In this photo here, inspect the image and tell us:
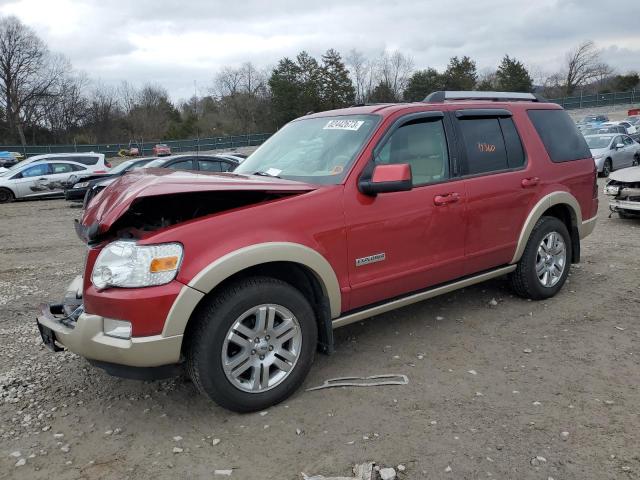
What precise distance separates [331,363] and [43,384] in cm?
211

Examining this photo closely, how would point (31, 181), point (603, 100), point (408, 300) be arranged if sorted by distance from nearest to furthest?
1. point (408, 300)
2. point (31, 181)
3. point (603, 100)

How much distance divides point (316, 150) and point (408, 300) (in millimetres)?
1366

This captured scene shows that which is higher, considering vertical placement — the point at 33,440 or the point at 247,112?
the point at 247,112

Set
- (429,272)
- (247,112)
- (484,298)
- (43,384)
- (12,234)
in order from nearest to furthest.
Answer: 1. (43,384)
2. (429,272)
3. (484,298)
4. (12,234)
5. (247,112)

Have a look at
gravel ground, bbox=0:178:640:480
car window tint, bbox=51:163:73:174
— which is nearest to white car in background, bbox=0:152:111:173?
car window tint, bbox=51:163:73:174

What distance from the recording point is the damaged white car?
9420mm

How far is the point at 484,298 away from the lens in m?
5.42

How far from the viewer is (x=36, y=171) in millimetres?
18016

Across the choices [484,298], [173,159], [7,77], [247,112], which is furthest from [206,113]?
[484,298]

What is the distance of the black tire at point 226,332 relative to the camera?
3076 mm

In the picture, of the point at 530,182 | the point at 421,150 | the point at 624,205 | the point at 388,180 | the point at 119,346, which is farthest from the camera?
the point at 624,205

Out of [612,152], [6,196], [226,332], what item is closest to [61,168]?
[6,196]

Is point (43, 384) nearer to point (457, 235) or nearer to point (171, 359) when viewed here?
point (171, 359)

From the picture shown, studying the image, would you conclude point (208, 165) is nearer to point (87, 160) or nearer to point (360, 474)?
point (87, 160)
